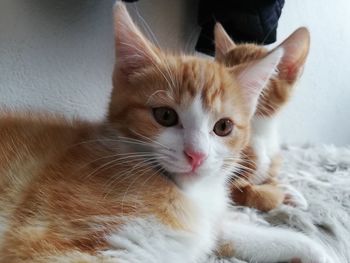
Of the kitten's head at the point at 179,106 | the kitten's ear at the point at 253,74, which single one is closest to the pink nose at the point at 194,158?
the kitten's head at the point at 179,106

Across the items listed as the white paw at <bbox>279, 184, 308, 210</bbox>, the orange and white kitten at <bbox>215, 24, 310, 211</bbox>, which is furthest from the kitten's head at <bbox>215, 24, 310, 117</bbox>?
the white paw at <bbox>279, 184, 308, 210</bbox>

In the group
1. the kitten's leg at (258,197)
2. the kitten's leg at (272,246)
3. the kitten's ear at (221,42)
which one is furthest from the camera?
the kitten's ear at (221,42)

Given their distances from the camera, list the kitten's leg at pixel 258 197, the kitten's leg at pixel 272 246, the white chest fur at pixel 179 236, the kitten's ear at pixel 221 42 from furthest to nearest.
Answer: the kitten's ear at pixel 221 42 → the kitten's leg at pixel 258 197 → the kitten's leg at pixel 272 246 → the white chest fur at pixel 179 236

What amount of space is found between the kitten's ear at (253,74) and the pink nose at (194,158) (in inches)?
6.7

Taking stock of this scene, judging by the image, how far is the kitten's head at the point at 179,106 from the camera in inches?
27.1

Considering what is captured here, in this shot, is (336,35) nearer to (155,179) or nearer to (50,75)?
(50,75)

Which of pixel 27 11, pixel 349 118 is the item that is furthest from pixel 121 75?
pixel 349 118

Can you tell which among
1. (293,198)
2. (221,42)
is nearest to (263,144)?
(293,198)

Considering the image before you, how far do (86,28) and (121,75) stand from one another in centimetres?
51

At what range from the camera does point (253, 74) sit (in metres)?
0.79

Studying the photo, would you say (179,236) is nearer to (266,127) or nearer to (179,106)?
Result: (179,106)

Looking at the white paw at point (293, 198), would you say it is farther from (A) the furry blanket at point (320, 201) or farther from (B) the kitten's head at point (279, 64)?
(B) the kitten's head at point (279, 64)

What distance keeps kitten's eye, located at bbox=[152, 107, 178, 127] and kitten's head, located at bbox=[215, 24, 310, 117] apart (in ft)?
1.13

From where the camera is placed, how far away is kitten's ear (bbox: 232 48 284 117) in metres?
0.78
